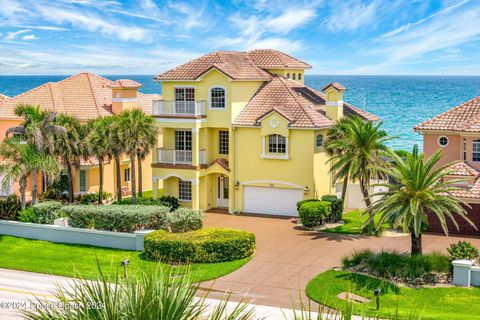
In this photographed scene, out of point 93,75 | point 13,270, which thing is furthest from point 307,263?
→ point 93,75

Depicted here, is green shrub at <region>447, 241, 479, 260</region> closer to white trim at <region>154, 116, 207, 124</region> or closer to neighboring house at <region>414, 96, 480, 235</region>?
neighboring house at <region>414, 96, 480, 235</region>

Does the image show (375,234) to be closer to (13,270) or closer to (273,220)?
(273,220)

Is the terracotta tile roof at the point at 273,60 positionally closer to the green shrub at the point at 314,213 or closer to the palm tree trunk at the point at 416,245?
the green shrub at the point at 314,213

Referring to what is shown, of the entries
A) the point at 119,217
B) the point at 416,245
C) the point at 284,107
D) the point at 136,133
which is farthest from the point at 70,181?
the point at 416,245

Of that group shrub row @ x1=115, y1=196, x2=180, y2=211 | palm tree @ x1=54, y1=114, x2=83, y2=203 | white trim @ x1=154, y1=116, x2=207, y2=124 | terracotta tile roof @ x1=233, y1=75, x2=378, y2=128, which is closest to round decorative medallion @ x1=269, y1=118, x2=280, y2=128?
terracotta tile roof @ x1=233, y1=75, x2=378, y2=128

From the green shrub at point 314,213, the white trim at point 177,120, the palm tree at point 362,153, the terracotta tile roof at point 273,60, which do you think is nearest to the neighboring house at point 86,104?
the white trim at point 177,120

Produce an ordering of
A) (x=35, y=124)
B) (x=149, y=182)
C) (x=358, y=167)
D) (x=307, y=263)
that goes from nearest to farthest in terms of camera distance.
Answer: (x=307, y=263) < (x=358, y=167) < (x=35, y=124) < (x=149, y=182)

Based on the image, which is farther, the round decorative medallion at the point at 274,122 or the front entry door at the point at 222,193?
the front entry door at the point at 222,193
